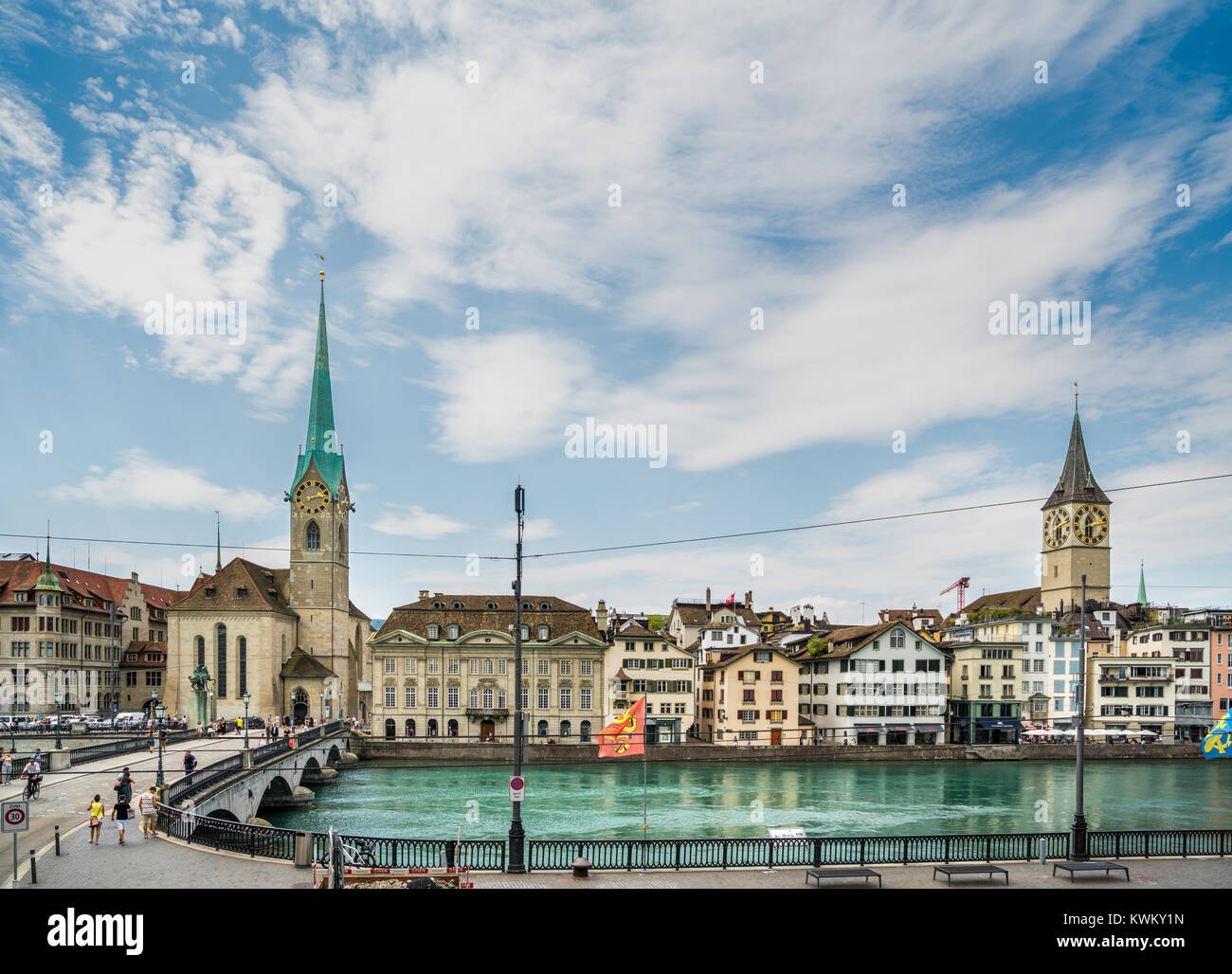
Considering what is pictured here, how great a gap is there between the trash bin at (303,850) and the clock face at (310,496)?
84430mm

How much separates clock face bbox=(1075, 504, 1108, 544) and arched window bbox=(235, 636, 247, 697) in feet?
391

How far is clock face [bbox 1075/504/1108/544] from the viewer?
147 meters

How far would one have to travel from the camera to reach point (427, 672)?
85.8 meters

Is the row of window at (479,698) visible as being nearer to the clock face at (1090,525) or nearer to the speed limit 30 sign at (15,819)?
the speed limit 30 sign at (15,819)

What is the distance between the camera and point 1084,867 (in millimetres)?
21375

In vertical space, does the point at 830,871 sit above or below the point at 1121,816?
above

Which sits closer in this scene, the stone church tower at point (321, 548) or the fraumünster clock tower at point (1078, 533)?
the stone church tower at point (321, 548)

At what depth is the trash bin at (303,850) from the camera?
69.9 ft

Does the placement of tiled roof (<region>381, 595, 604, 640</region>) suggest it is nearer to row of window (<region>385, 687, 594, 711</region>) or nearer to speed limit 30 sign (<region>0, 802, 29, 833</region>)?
row of window (<region>385, 687, 594, 711</region>)

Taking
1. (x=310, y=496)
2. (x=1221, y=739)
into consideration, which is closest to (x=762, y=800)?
(x=1221, y=739)

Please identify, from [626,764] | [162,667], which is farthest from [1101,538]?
[162,667]

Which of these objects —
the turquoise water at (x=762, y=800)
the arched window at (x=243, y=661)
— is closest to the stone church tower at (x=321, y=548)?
the arched window at (x=243, y=661)
